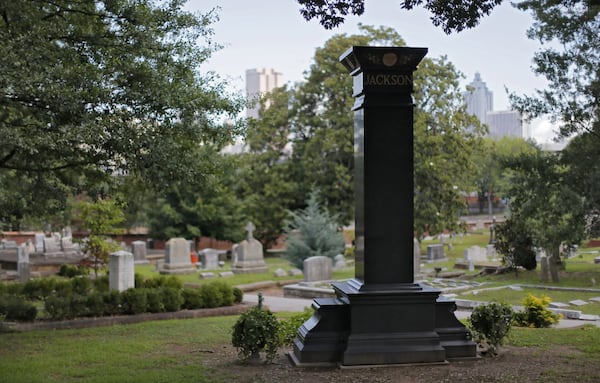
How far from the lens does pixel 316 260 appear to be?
22.6 m

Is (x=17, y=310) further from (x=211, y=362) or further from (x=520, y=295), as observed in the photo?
(x=520, y=295)

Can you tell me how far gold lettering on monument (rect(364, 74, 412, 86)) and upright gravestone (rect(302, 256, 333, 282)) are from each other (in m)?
14.4

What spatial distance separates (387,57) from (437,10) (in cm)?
91

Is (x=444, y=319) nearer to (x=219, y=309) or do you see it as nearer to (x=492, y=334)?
(x=492, y=334)

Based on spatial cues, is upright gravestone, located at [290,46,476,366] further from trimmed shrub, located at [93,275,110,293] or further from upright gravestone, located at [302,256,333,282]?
upright gravestone, located at [302,256,333,282]

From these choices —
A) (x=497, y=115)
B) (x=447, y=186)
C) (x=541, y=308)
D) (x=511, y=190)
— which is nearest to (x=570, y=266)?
(x=447, y=186)

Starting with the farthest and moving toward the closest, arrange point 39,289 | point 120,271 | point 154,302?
point 39,289 < point 120,271 < point 154,302

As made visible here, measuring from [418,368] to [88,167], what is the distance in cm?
730

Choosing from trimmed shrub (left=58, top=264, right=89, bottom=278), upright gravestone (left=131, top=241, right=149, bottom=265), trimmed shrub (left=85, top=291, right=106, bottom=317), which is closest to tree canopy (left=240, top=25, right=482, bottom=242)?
upright gravestone (left=131, top=241, right=149, bottom=265)

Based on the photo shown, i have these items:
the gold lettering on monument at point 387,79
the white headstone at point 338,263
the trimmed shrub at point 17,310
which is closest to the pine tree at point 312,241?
the white headstone at point 338,263

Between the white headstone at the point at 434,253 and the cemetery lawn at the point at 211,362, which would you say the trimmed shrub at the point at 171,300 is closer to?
the cemetery lawn at the point at 211,362

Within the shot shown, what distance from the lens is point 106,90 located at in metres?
9.49

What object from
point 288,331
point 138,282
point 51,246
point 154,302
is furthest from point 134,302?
point 51,246

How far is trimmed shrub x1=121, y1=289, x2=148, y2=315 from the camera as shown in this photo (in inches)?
562
